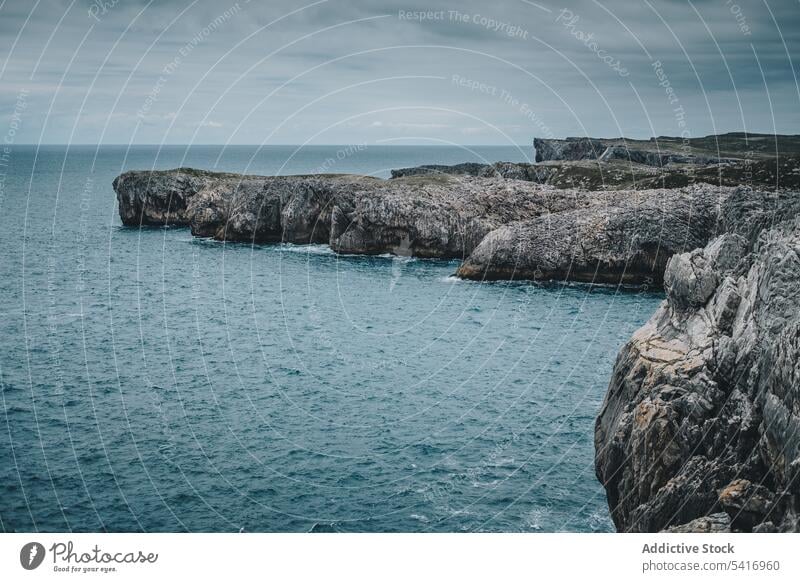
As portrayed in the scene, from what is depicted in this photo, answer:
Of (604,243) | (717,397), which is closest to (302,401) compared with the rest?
(717,397)

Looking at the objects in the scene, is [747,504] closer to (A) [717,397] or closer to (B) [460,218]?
(A) [717,397]

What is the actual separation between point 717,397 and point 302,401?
2849 cm

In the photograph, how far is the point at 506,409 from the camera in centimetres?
4797

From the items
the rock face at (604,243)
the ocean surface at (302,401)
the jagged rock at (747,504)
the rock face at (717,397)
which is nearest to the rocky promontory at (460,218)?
the rock face at (604,243)

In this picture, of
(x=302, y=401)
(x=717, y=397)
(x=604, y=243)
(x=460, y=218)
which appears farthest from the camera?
(x=460, y=218)

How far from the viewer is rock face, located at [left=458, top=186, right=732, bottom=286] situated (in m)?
88.8

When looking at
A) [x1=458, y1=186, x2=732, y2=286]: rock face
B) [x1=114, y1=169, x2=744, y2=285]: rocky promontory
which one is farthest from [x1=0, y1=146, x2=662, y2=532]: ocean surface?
[x1=114, y1=169, x2=744, y2=285]: rocky promontory

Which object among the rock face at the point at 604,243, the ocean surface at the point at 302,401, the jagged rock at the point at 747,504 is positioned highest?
the rock face at the point at 604,243

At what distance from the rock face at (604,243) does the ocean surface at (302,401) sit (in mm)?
4788

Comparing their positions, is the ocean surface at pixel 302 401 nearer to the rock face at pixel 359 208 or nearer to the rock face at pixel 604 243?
the rock face at pixel 604 243

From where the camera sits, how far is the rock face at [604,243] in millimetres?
88812

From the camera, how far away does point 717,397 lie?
1111 inches

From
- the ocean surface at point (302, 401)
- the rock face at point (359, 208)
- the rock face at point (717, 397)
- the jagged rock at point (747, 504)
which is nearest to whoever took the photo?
the jagged rock at point (747, 504)

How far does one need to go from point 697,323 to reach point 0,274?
85.3 m
